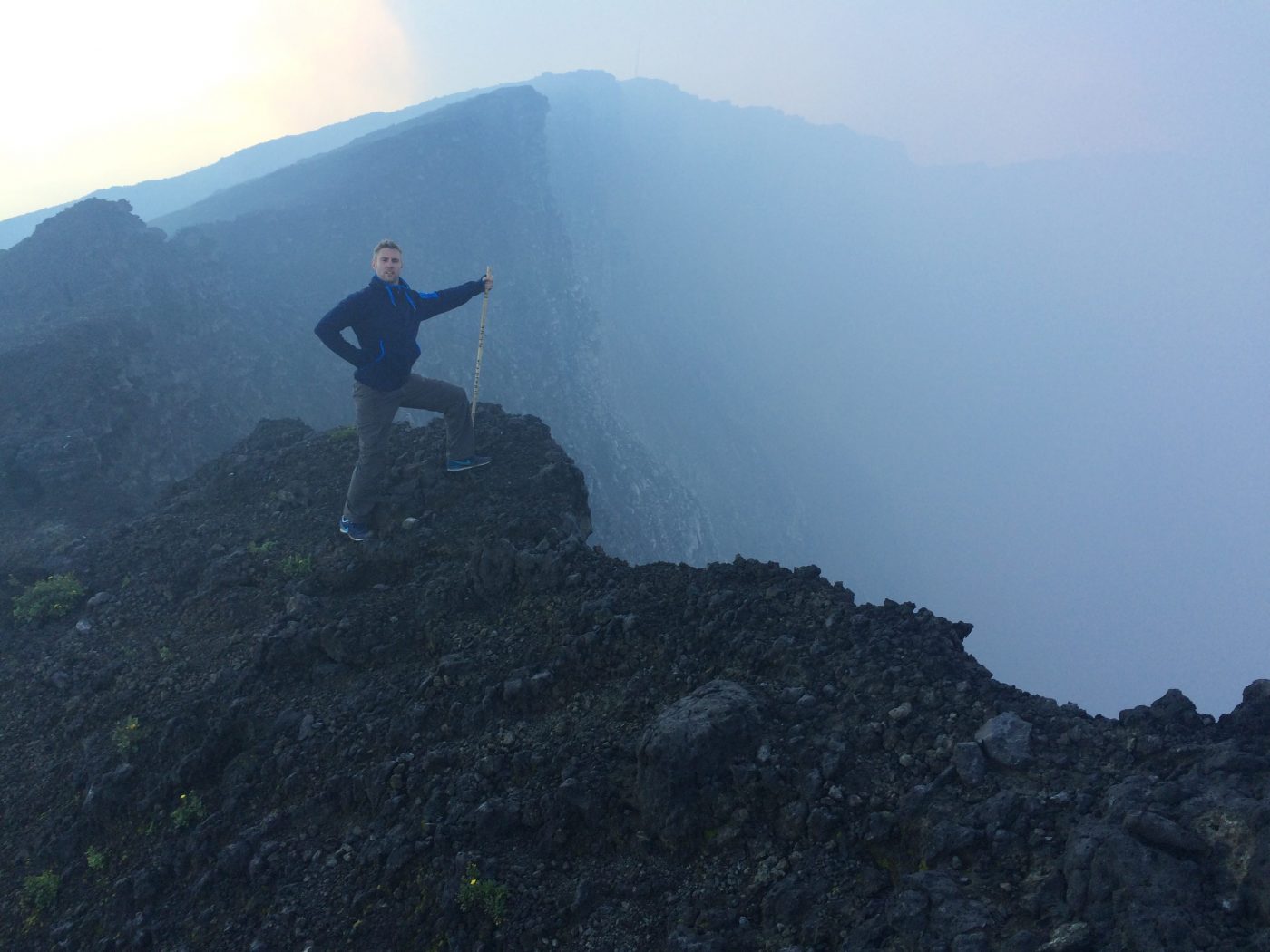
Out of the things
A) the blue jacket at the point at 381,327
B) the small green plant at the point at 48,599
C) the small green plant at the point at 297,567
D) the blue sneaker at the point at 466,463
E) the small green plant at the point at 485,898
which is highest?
the blue jacket at the point at 381,327

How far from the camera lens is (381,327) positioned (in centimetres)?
821

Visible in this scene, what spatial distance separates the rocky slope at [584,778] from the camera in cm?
377

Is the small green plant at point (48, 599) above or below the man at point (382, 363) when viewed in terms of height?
below

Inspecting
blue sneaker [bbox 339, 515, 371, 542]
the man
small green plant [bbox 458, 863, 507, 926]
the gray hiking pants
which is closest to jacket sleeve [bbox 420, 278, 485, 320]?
the man

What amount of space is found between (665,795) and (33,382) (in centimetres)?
2198

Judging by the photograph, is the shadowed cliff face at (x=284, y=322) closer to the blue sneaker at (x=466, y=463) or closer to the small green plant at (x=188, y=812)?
the blue sneaker at (x=466, y=463)

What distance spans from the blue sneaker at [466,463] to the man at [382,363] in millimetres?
50

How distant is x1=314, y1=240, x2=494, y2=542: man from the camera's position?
805cm

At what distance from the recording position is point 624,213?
10906cm

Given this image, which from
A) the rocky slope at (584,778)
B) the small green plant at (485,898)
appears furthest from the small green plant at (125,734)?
the small green plant at (485,898)

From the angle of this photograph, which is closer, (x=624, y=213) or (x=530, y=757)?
(x=530, y=757)

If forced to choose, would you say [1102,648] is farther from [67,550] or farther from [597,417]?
[67,550]


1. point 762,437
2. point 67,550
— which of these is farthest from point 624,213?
point 67,550

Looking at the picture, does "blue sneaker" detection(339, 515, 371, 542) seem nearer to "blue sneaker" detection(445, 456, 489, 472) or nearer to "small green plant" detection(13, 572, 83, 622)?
"blue sneaker" detection(445, 456, 489, 472)
